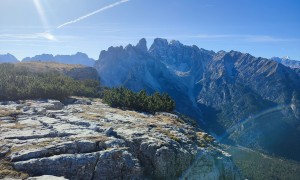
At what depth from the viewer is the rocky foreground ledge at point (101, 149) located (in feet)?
158

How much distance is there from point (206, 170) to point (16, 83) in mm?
80926

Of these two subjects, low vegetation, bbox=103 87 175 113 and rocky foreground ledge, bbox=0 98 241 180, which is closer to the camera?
rocky foreground ledge, bbox=0 98 241 180

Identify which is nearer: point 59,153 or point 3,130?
point 59,153

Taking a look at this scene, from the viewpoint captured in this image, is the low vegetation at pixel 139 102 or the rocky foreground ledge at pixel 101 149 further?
the low vegetation at pixel 139 102

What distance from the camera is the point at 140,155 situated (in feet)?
194

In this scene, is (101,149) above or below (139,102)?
above

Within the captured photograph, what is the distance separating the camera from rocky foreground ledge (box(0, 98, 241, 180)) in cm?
4812

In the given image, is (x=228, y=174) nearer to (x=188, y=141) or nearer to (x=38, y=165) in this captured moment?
(x=188, y=141)

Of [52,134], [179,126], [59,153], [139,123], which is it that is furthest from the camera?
[179,126]

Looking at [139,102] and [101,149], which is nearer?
[101,149]

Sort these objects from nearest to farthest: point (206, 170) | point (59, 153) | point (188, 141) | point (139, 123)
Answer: point (59, 153)
point (206, 170)
point (188, 141)
point (139, 123)

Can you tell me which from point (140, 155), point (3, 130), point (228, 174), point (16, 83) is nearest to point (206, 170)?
point (228, 174)

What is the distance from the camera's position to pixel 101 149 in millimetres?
54844

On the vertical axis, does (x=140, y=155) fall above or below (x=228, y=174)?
above
